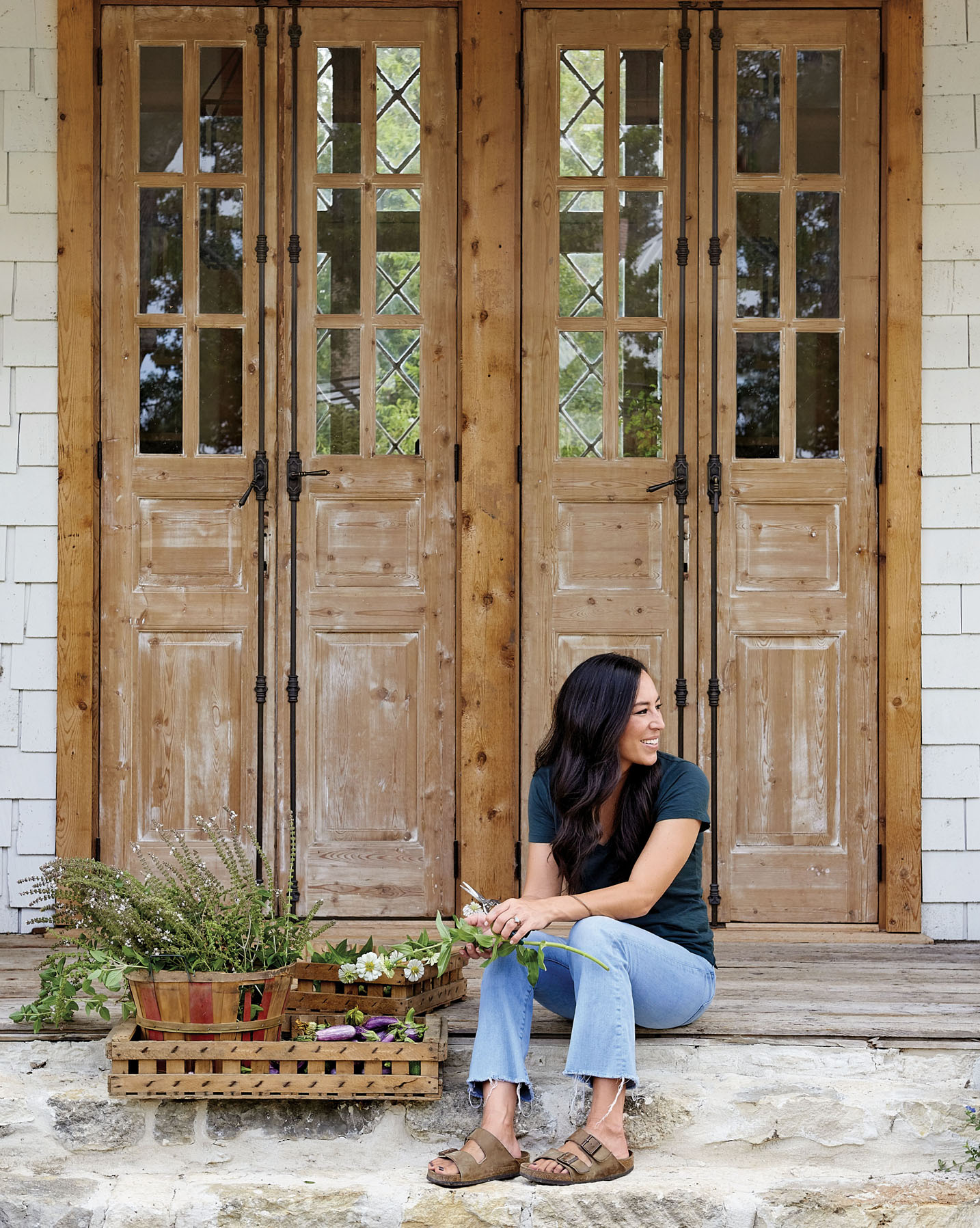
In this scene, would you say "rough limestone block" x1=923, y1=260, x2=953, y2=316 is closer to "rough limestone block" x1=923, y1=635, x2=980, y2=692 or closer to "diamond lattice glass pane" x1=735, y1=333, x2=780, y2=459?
"diamond lattice glass pane" x1=735, y1=333, x2=780, y2=459

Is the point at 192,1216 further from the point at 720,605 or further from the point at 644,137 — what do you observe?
the point at 644,137

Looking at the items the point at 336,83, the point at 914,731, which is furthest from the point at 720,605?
the point at 336,83

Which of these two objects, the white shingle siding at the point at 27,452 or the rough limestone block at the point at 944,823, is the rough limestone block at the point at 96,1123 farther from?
the rough limestone block at the point at 944,823

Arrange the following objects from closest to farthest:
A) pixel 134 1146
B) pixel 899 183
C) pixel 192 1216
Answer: pixel 192 1216 → pixel 134 1146 → pixel 899 183

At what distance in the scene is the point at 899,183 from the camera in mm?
3861

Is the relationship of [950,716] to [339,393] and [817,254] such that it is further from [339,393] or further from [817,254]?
[339,393]

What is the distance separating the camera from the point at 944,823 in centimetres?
389

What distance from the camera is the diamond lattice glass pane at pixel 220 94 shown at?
397 centimetres

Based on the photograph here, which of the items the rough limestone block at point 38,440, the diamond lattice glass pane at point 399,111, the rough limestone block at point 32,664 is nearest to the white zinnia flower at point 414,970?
the rough limestone block at point 32,664

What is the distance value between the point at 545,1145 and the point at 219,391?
2443 millimetres

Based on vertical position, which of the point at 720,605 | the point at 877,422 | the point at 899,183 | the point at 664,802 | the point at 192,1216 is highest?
the point at 899,183

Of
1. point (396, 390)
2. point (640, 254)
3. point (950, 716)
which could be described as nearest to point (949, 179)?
point (640, 254)

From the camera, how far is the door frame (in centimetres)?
Result: 388

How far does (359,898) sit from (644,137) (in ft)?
8.40
